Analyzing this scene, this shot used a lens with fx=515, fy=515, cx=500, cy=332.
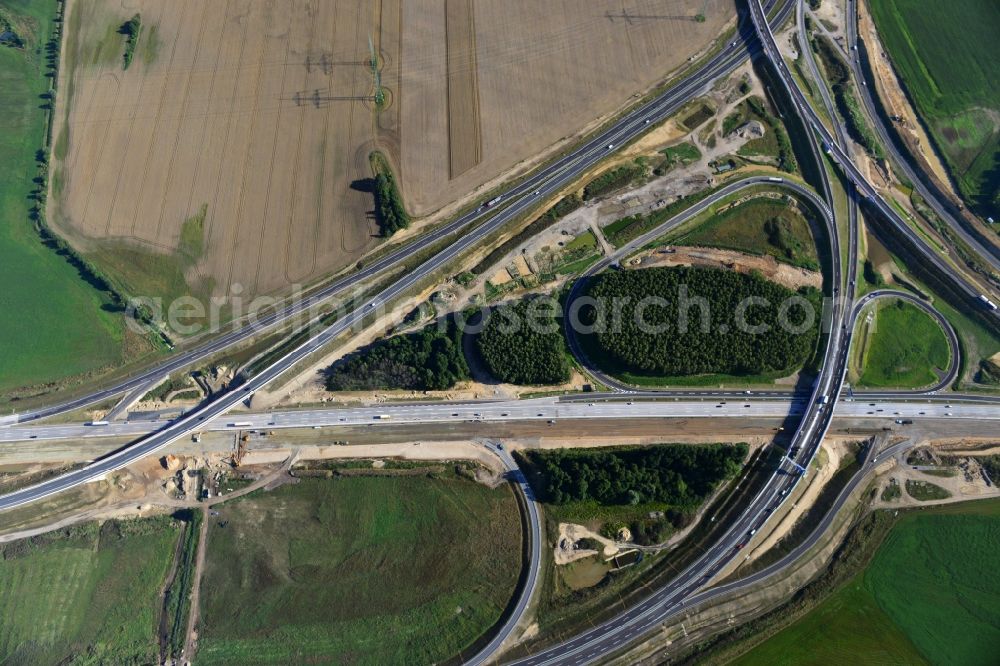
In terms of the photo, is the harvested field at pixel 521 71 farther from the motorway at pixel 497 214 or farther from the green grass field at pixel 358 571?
the green grass field at pixel 358 571

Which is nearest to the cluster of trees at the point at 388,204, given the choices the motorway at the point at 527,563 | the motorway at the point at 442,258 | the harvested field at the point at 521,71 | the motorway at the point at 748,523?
the harvested field at the point at 521,71

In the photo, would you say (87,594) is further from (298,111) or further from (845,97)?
(845,97)

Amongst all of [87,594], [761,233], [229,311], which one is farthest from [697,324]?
[87,594]

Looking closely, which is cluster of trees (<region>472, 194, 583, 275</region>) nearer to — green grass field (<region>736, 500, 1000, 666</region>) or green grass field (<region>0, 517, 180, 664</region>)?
green grass field (<region>0, 517, 180, 664</region>)

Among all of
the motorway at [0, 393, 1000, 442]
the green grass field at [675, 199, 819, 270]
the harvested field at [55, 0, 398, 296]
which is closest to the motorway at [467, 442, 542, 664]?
the motorway at [0, 393, 1000, 442]

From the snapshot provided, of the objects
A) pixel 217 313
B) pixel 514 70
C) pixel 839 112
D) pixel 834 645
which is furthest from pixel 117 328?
pixel 839 112

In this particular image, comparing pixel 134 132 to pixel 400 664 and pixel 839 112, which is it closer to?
pixel 400 664
